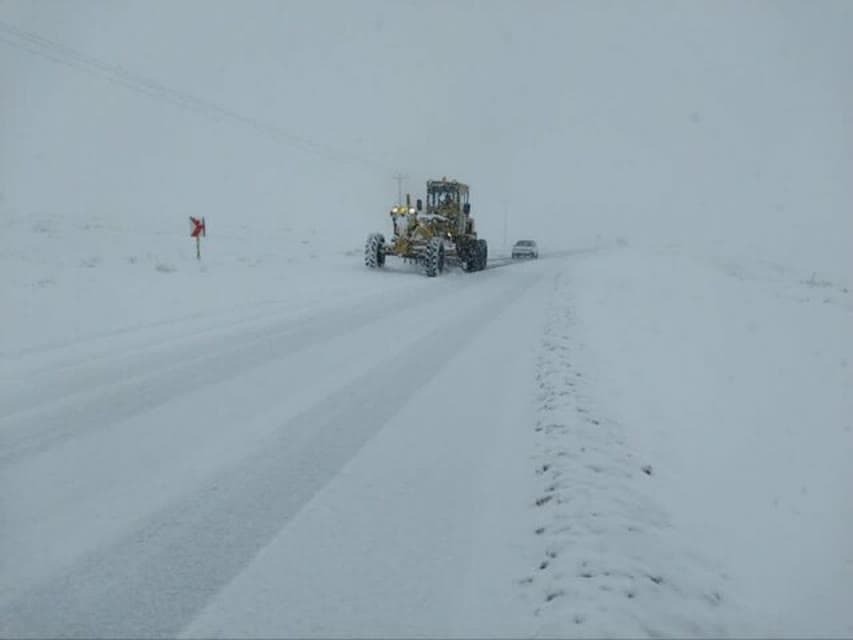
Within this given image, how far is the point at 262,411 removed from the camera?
6078mm

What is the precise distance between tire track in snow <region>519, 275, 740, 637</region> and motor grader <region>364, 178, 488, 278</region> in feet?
55.5

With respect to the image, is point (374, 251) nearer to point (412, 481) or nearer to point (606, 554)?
point (412, 481)

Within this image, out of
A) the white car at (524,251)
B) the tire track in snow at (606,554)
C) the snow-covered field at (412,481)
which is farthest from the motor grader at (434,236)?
the tire track in snow at (606,554)

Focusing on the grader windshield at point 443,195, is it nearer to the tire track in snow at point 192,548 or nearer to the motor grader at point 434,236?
the motor grader at point 434,236

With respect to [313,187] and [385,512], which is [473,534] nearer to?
[385,512]

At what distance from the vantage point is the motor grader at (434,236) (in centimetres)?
2239

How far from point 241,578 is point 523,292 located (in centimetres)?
1454

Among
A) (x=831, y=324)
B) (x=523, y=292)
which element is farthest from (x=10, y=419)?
(x=831, y=324)

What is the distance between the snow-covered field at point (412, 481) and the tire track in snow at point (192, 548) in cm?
→ 2

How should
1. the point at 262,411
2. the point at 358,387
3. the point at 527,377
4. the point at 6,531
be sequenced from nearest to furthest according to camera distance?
the point at 6,531 → the point at 262,411 → the point at 358,387 → the point at 527,377

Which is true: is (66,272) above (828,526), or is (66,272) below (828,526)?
above

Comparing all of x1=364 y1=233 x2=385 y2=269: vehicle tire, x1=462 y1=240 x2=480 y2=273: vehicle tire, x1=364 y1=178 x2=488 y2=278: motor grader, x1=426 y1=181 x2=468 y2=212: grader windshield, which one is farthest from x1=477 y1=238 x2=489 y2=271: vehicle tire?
x1=364 y1=233 x2=385 y2=269: vehicle tire

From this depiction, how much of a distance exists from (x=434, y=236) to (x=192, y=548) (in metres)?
20.2

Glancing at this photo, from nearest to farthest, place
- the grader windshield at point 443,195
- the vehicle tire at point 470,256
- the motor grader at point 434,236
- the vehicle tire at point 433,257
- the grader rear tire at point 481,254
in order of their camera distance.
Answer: the vehicle tire at point 433,257 < the motor grader at point 434,236 < the grader windshield at point 443,195 < the vehicle tire at point 470,256 < the grader rear tire at point 481,254
